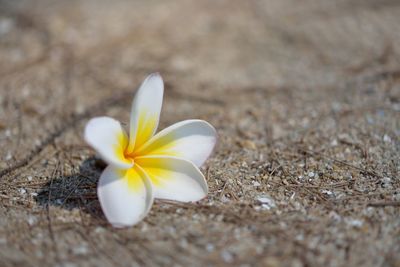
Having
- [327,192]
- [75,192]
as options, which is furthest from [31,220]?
[327,192]

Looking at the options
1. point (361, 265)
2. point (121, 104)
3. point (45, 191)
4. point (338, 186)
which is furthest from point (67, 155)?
point (361, 265)

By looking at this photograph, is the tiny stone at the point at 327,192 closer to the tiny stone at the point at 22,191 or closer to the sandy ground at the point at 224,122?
the sandy ground at the point at 224,122

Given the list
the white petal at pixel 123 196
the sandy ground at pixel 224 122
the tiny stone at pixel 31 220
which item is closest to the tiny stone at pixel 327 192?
the sandy ground at pixel 224 122

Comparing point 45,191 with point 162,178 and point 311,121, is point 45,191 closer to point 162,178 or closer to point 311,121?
point 162,178

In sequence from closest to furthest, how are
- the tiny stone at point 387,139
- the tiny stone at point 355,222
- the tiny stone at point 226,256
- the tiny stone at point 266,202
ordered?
the tiny stone at point 226,256 → the tiny stone at point 355,222 → the tiny stone at point 266,202 → the tiny stone at point 387,139

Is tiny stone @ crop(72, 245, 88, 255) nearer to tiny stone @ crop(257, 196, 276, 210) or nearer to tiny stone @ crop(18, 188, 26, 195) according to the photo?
tiny stone @ crop(18, 188, 26, 195)

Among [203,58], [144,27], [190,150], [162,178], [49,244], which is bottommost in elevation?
[49,244]

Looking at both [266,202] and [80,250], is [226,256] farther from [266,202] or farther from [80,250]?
[80,250]
